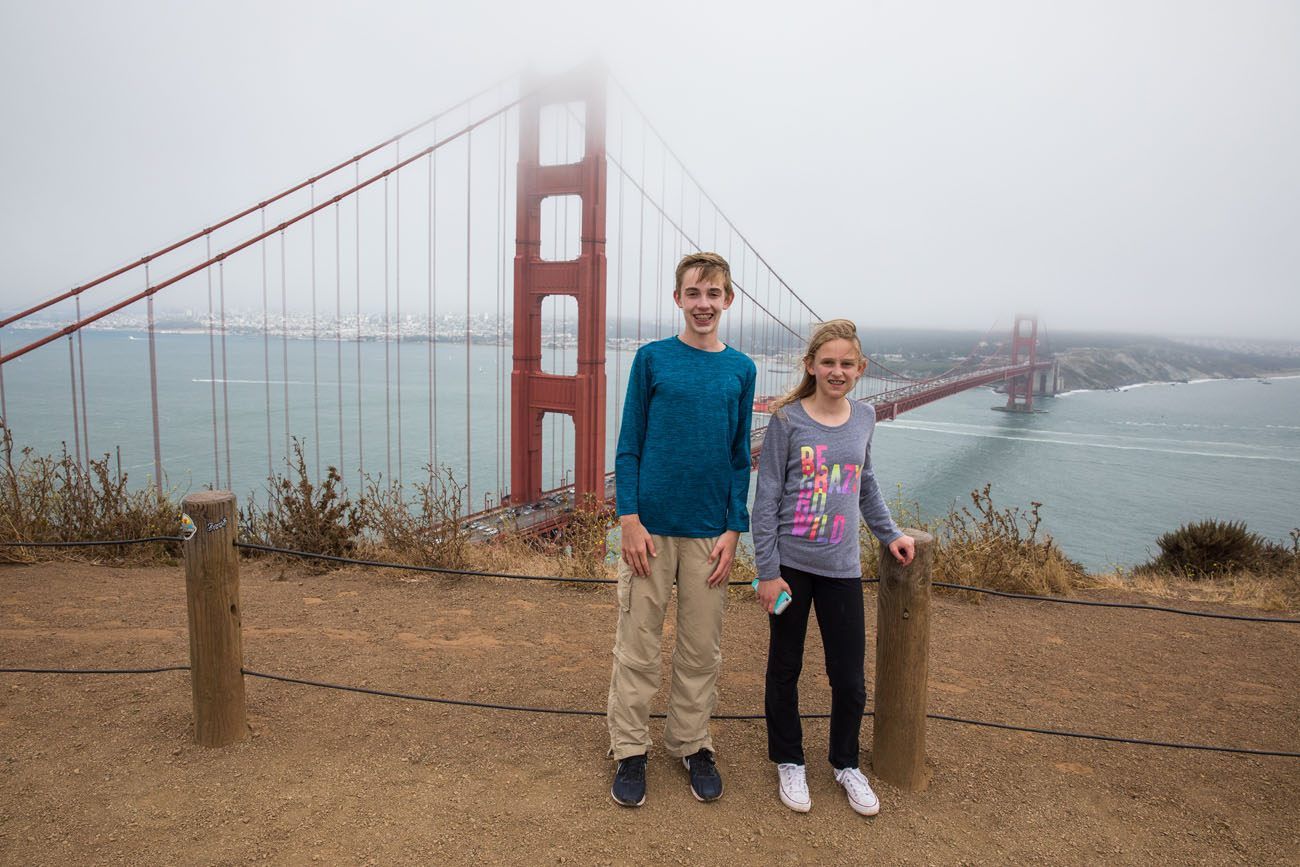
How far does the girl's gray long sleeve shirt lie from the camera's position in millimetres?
2053

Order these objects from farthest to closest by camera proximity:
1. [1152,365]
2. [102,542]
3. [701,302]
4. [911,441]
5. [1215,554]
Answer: [1152,365], [911,441], [1215,554], [102,542], [701,302]

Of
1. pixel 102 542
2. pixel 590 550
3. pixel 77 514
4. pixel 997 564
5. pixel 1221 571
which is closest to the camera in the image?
pixel 102 542

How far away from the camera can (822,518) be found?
2059mm

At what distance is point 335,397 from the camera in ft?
145

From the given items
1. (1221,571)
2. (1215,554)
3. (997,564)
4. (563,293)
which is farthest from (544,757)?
(563,293)

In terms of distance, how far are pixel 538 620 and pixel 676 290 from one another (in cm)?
237

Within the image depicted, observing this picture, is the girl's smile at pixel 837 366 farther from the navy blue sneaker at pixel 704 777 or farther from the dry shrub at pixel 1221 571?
the dry shrub at pixel 1221 571

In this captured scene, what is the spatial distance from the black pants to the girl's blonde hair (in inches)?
18.3

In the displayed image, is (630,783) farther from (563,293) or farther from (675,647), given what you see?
(563,293)

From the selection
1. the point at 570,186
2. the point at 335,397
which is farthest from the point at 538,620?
the point at 335,397

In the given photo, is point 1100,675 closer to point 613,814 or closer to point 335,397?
point 613,814

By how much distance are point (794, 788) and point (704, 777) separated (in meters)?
0.25

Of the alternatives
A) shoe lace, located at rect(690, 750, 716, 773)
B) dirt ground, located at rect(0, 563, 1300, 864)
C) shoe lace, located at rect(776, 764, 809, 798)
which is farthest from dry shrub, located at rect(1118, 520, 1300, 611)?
shoe lace, located at rect(690, 750, 716, 773)

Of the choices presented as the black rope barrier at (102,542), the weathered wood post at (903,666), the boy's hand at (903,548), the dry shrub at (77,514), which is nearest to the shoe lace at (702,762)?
the weathered wood post at (903,666)
